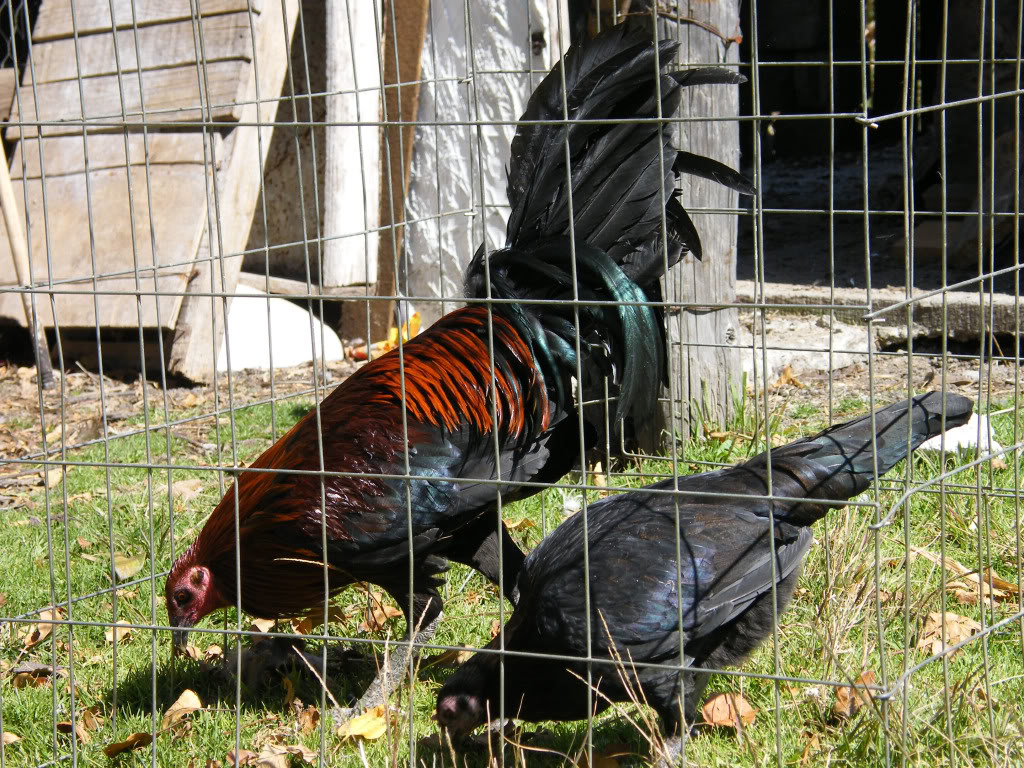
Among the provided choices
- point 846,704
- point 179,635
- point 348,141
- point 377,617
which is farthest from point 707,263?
point 348,141

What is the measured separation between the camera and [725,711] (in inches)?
121

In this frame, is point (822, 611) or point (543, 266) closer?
point (822, 611)

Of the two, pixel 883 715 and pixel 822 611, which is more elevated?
pixel 883 715

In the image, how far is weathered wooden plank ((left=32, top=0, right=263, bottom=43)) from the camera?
23.8 ft

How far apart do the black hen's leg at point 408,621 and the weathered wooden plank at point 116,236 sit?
3.67 meters

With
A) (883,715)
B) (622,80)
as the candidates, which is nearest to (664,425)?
(622,80)

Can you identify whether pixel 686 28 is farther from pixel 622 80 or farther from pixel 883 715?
pixel 883 715

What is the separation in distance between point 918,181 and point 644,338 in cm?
686

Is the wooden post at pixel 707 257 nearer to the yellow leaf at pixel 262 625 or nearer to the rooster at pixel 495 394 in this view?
the rooster at pixel 495 394

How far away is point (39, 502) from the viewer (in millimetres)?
5156

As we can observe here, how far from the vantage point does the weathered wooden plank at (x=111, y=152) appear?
7027 mm

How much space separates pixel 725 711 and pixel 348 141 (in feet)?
18.1

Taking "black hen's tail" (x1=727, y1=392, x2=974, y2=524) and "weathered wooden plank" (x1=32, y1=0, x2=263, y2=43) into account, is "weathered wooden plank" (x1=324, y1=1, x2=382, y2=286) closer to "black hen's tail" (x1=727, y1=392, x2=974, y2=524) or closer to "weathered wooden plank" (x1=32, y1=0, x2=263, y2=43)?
"weathered wooden plank" (x1=32, y1=0, x2=263, y2=43)

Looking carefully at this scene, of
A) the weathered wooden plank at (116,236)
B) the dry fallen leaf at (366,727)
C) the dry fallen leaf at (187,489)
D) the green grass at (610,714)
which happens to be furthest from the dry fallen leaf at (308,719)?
the weathered wooden plank at (116,236)
